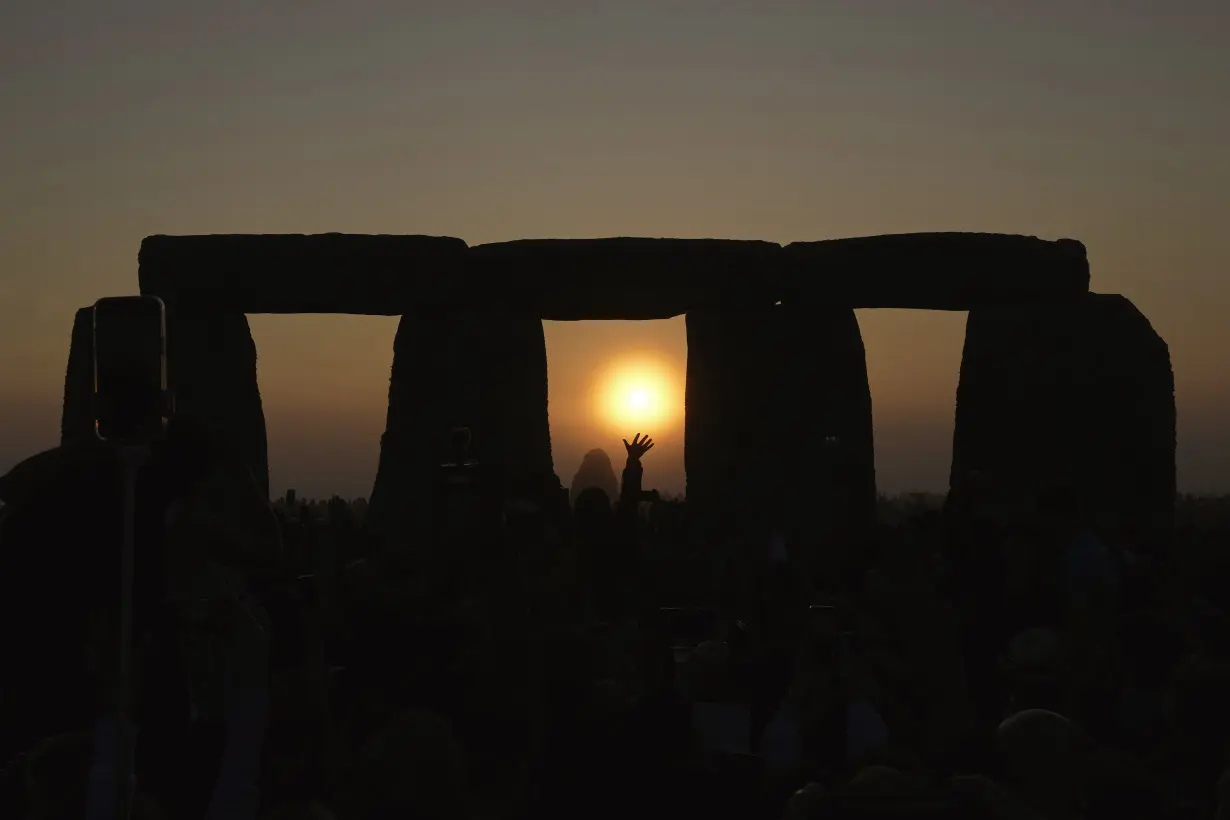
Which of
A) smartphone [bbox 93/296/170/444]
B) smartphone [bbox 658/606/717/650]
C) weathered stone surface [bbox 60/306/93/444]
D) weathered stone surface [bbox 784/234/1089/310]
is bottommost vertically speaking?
smartphone [bbox 658/606/717/650]

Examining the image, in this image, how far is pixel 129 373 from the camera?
12.0 feet

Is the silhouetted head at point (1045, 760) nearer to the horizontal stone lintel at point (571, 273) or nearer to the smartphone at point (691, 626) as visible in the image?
the smartphone at point (691, 626)

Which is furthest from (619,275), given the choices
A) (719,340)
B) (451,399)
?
(451,399)

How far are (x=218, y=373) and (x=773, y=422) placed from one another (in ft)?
20.0

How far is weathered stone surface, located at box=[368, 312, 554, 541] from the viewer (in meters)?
16.6

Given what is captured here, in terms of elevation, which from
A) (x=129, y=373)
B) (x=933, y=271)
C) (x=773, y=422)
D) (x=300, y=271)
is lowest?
(x=129, y=373)

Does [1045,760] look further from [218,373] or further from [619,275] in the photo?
[218,373]

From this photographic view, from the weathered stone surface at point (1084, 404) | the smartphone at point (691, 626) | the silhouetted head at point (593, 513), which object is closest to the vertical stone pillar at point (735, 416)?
the weathered stone surface at point (1084, 404)

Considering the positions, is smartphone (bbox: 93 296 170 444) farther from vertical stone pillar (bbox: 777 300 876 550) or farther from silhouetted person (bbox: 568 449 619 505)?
silhouetted person (bbox: 568 449 619 505)

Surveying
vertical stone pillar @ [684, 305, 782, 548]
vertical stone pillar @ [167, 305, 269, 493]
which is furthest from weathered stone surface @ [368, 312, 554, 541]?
vertical stone pillar @ [684, 305, 782, 548]

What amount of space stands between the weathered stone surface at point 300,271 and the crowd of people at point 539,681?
8.38 metres

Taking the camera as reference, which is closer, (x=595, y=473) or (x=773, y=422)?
(x=773, y=422)

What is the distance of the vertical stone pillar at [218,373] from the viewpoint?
1653 cm

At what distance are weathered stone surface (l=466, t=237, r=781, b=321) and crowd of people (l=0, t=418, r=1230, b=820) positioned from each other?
26.6ft
